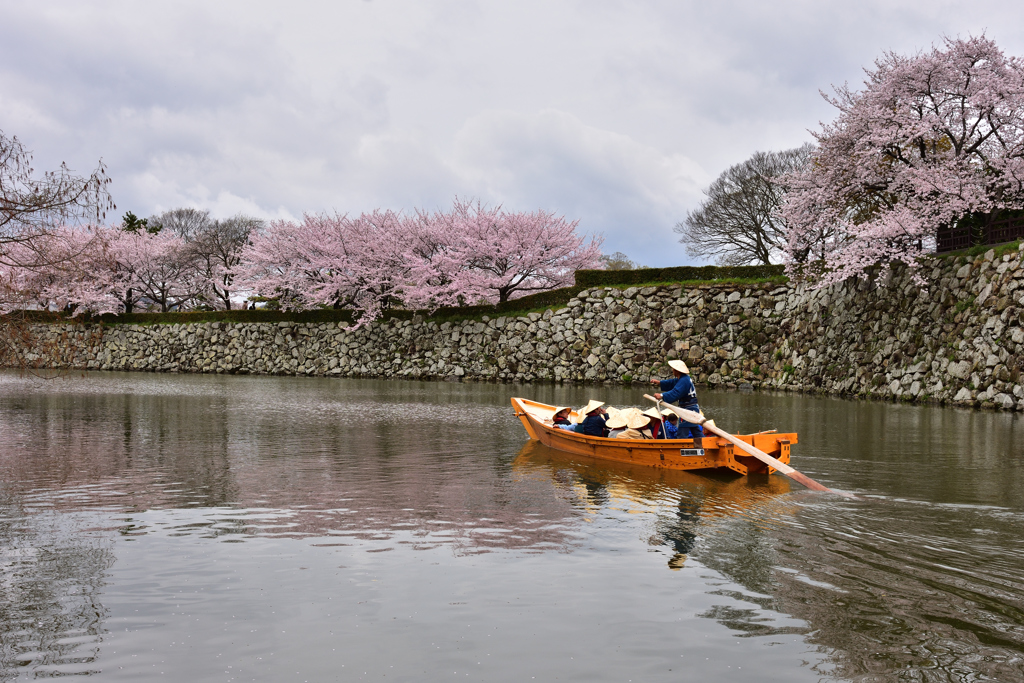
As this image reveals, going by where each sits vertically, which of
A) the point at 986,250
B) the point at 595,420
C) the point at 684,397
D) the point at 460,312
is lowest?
the point at 595,420

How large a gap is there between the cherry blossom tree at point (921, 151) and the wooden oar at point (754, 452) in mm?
15822

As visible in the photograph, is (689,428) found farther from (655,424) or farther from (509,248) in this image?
(509,248)

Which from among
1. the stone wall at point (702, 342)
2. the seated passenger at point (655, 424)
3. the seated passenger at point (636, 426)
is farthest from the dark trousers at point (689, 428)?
the stone wall at point (702, 342)

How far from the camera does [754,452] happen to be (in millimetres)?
10297

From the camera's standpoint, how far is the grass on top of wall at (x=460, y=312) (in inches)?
1283

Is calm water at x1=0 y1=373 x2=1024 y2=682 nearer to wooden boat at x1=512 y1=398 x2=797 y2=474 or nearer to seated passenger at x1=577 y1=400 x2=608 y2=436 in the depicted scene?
wooden boat at x1=512 y1=398 x2=797 y2=474

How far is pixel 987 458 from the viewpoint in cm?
1202

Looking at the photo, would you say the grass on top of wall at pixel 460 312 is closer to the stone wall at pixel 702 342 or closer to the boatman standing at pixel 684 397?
the stone wall at pixel 702 342

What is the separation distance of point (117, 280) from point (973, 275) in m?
47.1

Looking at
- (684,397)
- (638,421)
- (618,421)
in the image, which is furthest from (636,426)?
(684,397)

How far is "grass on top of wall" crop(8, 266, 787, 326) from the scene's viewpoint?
32.6m

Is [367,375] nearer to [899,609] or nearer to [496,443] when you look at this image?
[496,443]

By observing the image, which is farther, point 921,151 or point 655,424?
point 921,151

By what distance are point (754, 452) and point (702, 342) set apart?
2229 cm
